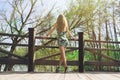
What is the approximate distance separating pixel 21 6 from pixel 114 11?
23.0ft

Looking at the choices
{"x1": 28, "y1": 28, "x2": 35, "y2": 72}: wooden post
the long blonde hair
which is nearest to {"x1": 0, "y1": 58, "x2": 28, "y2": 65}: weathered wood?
{"x1": 28, "y1": 28, "x2": 35, "y2": 72}: wooden post

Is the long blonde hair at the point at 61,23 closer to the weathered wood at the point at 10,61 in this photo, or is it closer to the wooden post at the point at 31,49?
the wooden post at the point at 31,49

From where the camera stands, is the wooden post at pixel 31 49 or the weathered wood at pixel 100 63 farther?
the weathered wood at pixel 100 63

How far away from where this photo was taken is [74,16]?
2286cm

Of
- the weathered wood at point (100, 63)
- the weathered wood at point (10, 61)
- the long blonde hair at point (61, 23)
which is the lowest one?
the weathered wood at point (100, 63)

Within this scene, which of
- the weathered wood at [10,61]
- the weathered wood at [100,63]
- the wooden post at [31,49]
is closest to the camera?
the weathered wood at [10,61]

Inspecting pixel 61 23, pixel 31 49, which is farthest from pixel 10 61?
pixel 61 23

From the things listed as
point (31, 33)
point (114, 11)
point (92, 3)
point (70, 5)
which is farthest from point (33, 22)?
point (31, 33)

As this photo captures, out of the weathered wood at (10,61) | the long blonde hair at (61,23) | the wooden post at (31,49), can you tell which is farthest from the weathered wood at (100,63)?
the weathered wood at (10,61)

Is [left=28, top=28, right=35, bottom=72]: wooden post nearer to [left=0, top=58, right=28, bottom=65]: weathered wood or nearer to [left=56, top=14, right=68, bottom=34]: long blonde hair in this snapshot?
[left=0, top=58, right=28, bottom=65]: weathered wood

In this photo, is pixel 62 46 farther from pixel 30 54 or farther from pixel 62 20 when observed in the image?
pixel 30 54

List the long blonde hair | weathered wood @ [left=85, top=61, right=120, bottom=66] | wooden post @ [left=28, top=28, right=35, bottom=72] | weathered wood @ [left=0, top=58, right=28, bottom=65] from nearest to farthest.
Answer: the long blonde hair < weathered wood @ [left=0, top=58, right=28, bottom=65] < wooden post @ [left=28, top=28, right=35, bottom=72] < weathered wood @ [left=85, top=61, right=120, bottom=66]

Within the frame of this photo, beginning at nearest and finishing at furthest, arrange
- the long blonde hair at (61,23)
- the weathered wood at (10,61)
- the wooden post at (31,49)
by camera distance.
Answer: the long blonde hair at (61,23), the weathered wood at (10,61), the wooden post at (31,49)

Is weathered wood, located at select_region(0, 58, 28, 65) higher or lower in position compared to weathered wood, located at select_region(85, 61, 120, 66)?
higher
